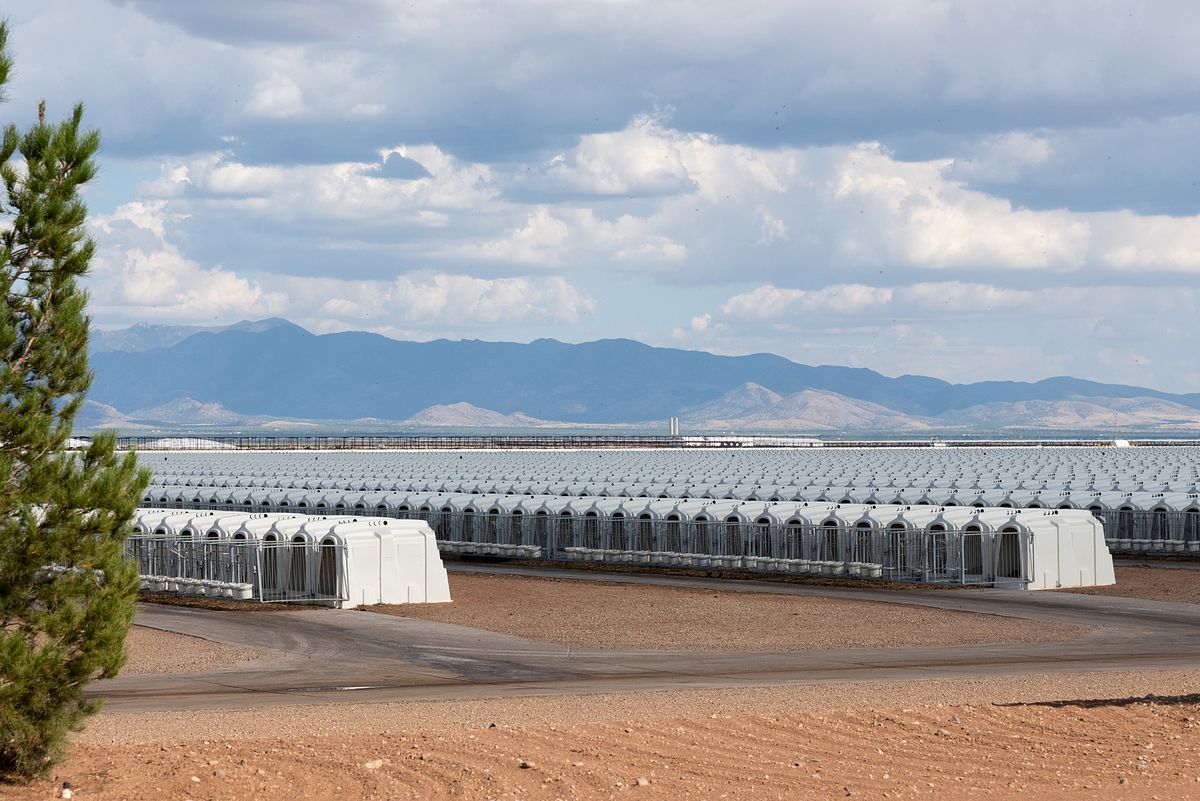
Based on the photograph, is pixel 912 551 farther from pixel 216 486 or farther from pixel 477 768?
pixel 216 486

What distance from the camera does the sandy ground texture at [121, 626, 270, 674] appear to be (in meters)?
Result: 27.7

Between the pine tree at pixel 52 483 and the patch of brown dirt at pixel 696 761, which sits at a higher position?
the pine tree at pixel 52 483

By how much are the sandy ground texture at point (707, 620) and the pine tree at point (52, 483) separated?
1672 centimetres

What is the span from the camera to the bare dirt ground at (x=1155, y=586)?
41.6 meters

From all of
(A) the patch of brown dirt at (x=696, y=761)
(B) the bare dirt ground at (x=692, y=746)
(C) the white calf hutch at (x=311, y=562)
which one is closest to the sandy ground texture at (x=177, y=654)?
(B) the bare dirt ground at (x=692, y=746)

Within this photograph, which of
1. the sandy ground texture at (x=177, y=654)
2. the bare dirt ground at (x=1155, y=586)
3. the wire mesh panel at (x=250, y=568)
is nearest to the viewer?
the sandy ground texture at (x=177, y=654)

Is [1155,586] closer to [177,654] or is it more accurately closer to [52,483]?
[177,654]

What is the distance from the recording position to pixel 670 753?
690 inches

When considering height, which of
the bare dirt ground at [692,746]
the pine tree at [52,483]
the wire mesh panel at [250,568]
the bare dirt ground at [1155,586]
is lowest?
the bare dirt ground at [1155,586]

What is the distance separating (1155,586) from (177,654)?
28839 millimetres

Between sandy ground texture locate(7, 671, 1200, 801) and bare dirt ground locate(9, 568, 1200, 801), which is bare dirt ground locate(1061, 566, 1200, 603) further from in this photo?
sandy ground texture locate(7, 671, 1200, 801)

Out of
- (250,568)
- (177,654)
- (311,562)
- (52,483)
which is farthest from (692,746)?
(250,568)

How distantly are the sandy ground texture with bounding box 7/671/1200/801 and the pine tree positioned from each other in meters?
1.04

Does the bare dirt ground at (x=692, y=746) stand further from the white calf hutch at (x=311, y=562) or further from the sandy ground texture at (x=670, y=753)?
the white calf hutch at (x=311, y=562)
